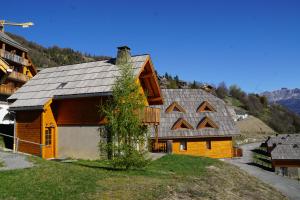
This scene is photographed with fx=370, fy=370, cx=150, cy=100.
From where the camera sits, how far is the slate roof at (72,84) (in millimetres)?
27484

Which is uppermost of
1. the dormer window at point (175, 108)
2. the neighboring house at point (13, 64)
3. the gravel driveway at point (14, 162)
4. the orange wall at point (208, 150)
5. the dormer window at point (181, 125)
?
the neighboring house at point (13, 64)

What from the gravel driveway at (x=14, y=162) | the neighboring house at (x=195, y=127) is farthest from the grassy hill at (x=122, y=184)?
the neighboring house at (x=195, y=127)

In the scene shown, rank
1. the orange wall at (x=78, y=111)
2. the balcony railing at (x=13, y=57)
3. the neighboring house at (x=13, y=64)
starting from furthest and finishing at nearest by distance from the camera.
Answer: the balcony railing at (x=13, y=57)
the neighboring house at (x=13, y=64)
the orange wall at (x=78, y=111)

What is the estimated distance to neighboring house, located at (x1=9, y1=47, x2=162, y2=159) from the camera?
2717 centimetres

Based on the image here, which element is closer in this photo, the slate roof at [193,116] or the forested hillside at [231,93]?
the slate roof at [193,116]

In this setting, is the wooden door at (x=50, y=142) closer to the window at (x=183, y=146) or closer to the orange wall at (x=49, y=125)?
the orange wall at (x=49, y=125)

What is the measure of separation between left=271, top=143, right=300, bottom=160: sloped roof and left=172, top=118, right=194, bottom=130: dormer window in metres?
13.1

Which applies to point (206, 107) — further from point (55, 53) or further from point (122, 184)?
point (55, 53)

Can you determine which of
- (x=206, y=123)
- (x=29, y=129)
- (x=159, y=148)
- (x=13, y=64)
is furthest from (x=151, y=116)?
(x=13, y=64)

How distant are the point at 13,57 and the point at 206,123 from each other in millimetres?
28908

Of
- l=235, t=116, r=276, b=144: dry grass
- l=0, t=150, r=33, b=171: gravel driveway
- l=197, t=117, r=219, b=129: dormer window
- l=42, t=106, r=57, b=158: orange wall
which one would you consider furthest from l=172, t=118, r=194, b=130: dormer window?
l=235, t=116, r=276, b=144: dry grass

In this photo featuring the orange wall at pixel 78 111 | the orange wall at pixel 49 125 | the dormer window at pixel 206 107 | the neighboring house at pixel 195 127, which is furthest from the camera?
the dormer window at pixel 206 107

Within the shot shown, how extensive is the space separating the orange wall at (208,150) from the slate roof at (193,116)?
0.91 meters

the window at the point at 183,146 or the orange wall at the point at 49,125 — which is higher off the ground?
the orange wall at the point at 49,125
